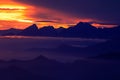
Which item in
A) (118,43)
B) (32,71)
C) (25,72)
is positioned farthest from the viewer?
(118,43)

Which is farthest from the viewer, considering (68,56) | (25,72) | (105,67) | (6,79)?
(68,56)

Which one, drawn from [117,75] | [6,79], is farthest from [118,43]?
[6,79]

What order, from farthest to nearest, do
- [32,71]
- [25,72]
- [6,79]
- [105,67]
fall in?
[105,67] < [32,71] < [25,72] < [6,79]

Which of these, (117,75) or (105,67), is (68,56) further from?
(117,75)

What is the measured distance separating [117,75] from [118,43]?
6791cm

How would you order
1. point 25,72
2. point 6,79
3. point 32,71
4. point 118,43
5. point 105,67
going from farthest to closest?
point 118,43
point 105,67
point 32,71
point 25,72
point 6,79

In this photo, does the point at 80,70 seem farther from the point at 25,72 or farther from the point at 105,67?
the point at 25,72

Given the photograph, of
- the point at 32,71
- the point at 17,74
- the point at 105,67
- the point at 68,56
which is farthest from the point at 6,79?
the point at 68,56

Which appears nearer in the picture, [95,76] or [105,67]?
[95,76]

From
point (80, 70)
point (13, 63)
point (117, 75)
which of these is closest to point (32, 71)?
point (13, 63)

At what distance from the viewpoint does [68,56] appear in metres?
134

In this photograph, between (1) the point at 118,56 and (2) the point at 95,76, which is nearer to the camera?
(2) the point at 95,76

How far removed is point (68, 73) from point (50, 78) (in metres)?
14.3

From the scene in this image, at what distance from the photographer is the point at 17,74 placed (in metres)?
92.4
